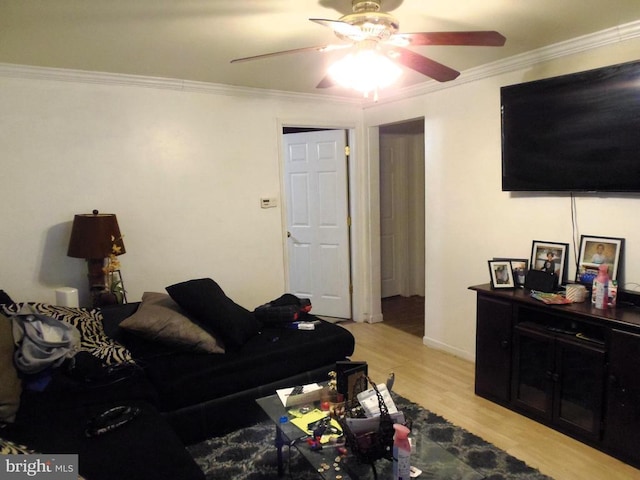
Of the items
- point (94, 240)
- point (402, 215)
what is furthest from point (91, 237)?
point (402, 215)

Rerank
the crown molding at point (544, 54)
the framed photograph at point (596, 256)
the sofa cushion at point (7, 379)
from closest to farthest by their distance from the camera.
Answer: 1. the sofa cushion at point (7, 379)
2. the crown molding at point (544, 54)
3. the framed photograph at point (596, 256)

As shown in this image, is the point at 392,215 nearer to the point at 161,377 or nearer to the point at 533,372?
the point at 533,372

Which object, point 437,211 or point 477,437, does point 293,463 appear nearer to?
point 477,437

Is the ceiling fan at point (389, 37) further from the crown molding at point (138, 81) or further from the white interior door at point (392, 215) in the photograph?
the white interior door at point (392, 215)

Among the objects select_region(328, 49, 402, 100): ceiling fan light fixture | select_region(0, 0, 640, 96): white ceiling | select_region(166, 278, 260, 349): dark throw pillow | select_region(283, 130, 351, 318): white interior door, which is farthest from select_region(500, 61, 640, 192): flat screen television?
select_region(166, 278, 260, 349): dark throw pillow

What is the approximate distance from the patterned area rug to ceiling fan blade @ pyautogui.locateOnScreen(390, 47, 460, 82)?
171 centimetres

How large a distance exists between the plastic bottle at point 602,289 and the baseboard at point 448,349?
1.32 m

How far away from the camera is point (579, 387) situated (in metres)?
2.50

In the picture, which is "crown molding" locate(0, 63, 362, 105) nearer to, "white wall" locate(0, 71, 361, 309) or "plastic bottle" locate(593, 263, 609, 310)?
"white wall" locate(0, 71, 361, 309)

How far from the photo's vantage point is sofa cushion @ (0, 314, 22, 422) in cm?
192

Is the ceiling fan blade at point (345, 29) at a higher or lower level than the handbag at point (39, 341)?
higher

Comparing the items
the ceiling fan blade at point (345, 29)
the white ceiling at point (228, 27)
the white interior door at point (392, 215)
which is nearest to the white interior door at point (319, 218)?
the white interior door at point (392, 215)

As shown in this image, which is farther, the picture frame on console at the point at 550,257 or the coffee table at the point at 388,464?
the picture frame on console at the point at 550,257

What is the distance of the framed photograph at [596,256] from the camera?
2624 mm
